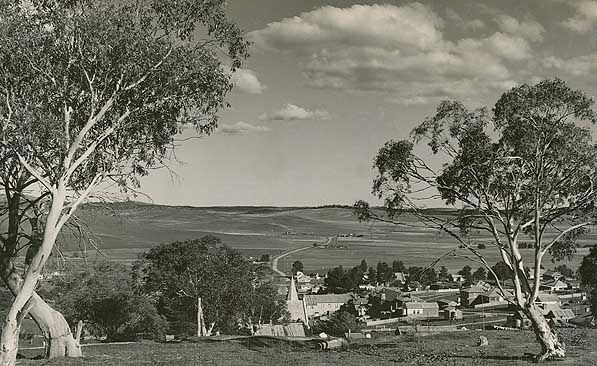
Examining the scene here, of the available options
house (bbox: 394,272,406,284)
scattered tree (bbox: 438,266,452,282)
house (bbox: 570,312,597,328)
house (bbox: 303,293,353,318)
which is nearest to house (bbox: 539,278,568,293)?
scattered tree (bbox: 438,266,452,282)

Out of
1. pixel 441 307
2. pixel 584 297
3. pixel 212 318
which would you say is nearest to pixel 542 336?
pixel 212 318

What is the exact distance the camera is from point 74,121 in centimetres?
1911

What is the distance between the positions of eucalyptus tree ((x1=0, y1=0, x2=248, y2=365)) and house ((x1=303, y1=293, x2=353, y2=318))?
323 ft

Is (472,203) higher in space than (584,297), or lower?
higher

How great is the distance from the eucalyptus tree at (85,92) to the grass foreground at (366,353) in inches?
136

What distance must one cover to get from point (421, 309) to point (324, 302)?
21.8 metres

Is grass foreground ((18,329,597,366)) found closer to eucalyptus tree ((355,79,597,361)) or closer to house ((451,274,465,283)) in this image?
eucalyptus tree ((355,79,597,361))

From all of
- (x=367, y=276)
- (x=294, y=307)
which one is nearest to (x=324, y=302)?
(x=294, y=307)

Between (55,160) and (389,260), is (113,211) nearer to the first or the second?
(55,160)

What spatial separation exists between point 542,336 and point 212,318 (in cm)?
3434

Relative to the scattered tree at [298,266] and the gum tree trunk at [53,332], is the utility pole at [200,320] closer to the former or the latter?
the gum tree trunk at [53,332]

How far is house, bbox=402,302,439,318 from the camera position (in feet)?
342

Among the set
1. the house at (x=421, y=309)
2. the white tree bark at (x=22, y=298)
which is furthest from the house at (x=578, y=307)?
the white tree bark at (x=22, y=298)

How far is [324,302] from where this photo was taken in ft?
400
